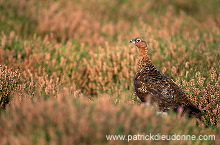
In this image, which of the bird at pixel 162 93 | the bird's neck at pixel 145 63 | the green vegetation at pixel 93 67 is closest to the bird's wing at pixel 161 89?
the bird at pixel 162 93

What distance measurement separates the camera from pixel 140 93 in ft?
13.6

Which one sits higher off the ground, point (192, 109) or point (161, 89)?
point (161, 89)

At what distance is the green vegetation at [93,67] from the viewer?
2754mm

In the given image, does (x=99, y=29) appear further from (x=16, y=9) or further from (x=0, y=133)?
(x=0, y=133)

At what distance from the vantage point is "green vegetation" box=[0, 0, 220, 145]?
2.75 meters

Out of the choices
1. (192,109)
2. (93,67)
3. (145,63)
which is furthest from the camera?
(93,67)

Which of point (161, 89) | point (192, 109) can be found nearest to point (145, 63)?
point (161, 89)

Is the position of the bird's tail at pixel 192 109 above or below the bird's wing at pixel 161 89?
below

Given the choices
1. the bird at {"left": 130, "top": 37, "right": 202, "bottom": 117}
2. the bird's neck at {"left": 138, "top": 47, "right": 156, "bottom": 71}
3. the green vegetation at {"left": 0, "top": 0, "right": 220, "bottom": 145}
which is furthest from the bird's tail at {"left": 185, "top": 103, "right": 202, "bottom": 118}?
the bird's neck at {"left": 138, "top": 47, "right": 156, "bottom": 71}

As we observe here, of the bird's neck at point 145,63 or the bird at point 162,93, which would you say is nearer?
the bird at point 162,93

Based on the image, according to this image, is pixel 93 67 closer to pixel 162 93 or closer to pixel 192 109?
pixel 162 93

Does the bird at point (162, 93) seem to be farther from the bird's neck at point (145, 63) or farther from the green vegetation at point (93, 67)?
the green vegetation at point (93, 67)

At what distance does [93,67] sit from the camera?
6.34 m

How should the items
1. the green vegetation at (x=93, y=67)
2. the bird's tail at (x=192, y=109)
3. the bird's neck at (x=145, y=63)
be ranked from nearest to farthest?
1. the green vegetation at (x=93, y=67)
2. the bird's tail at (x=192, y=109)
3. the bird's neck at (x=145, y=63)
